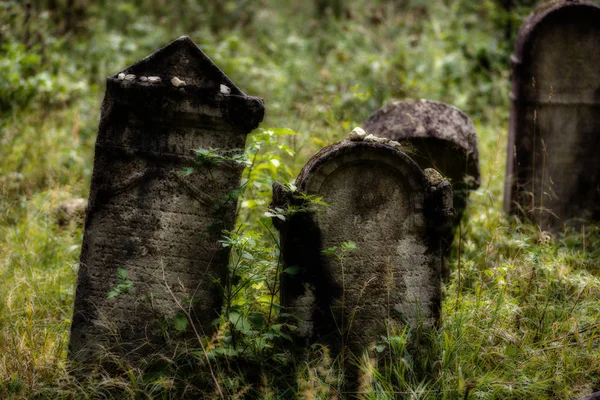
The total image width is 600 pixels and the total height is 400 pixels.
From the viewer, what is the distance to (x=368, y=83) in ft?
27.0

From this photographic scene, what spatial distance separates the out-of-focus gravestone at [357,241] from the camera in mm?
3148

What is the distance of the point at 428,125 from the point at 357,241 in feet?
4.92

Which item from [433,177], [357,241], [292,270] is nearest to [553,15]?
[433,177]

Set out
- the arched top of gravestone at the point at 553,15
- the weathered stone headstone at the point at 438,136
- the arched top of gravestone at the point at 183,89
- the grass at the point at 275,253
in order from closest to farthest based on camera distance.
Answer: the grass at the point at 275,253
the arched top of gravestone at the point at 183,89
the weathered stone headstone at the point at 438,136
the arched top of gravestone at the point at 553,15

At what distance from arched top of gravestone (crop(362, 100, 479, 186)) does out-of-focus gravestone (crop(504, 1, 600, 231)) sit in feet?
2.06

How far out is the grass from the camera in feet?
9.80

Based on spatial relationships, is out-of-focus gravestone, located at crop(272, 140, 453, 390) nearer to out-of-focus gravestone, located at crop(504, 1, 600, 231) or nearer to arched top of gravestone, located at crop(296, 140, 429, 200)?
arched top of gravestone, located at crop(296, 140, 429, 200)

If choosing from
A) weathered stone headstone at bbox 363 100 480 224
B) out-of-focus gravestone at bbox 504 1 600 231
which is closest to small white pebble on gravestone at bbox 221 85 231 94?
weathered stone headstone at bbox 363 100 480 224

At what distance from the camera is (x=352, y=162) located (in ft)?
10.4

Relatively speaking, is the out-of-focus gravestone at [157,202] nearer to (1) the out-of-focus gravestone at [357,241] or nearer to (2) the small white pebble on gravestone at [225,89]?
(2) the small white pebble on gravestone at [225,89]

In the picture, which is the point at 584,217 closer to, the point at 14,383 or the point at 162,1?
the point at 14,383

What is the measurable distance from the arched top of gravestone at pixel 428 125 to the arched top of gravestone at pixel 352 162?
112 cm

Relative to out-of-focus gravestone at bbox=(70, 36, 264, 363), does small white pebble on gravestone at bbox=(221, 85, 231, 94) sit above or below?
above

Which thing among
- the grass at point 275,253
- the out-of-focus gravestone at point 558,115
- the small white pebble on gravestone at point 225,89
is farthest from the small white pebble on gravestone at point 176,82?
the out-of-focus gravestone at point 558,115
